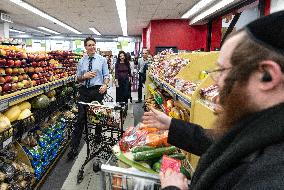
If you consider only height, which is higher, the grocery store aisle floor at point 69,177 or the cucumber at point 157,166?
the cucumber at point 157,166

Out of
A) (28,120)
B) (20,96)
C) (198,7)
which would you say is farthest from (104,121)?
(198,7)

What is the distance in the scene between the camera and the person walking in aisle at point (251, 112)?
0.67 metres

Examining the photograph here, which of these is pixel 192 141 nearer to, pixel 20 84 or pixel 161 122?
pixel 161 122

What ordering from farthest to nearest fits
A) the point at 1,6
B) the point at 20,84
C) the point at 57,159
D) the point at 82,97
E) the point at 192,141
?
the point at 1,6 → the point at 82,97 → the point at 57,159 → the point at 20,84 → the point at 192,141

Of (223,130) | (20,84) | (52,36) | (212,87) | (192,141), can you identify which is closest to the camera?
(223,130)

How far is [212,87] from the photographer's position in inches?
77.7

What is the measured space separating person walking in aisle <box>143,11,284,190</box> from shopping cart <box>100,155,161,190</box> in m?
0.51

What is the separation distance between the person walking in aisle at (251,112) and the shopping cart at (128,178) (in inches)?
19.9

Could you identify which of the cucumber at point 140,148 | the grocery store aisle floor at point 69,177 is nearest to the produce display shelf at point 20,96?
the grocery store aisle floor at point 69,177

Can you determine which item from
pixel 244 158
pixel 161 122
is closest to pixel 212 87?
pixel 161 122

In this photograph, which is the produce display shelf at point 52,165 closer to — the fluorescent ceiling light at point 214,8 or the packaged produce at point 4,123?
the packaged produce at point 4,123

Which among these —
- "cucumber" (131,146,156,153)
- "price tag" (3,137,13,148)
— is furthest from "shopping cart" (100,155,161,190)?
"price tag" (3,137,13,148)

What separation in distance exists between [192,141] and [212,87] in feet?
1.86

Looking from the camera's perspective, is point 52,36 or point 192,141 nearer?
point 192,141
